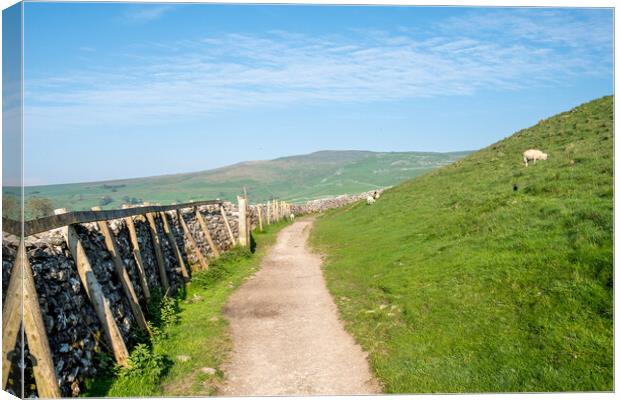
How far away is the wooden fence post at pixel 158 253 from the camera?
45.6 feet

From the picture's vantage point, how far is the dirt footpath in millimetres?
7594

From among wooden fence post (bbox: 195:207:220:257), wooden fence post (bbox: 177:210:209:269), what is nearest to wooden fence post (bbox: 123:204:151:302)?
wooden fence post (bbox: 177:210:209:269)

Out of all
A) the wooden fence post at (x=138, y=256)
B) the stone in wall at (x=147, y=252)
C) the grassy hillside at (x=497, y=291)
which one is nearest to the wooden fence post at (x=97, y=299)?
the wooden fence post at (x=138, y=256)

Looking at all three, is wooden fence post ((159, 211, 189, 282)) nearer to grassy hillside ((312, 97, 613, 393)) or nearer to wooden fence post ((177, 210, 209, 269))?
wooden fence post ((177, 210, 209, 269))

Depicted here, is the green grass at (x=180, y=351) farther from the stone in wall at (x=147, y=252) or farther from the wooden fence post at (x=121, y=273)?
the stone in wall at (x=147, y=252)

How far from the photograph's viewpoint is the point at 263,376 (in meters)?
7.92

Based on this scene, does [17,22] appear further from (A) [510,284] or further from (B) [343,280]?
(B) [343,280]

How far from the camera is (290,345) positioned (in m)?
9.40

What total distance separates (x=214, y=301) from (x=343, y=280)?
14.5 feet

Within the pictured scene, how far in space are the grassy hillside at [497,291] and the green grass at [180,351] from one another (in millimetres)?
2987

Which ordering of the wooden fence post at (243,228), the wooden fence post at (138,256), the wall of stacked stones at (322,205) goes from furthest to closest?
1. the wall of stacked stones at (322,205)
2. the wooden fence post at (243,228)
3. the wooden fence post at (138,256)

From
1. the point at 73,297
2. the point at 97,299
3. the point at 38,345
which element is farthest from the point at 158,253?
the point at 38,345

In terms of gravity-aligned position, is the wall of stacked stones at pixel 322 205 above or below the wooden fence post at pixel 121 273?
below

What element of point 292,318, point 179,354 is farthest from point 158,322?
point 292,318
